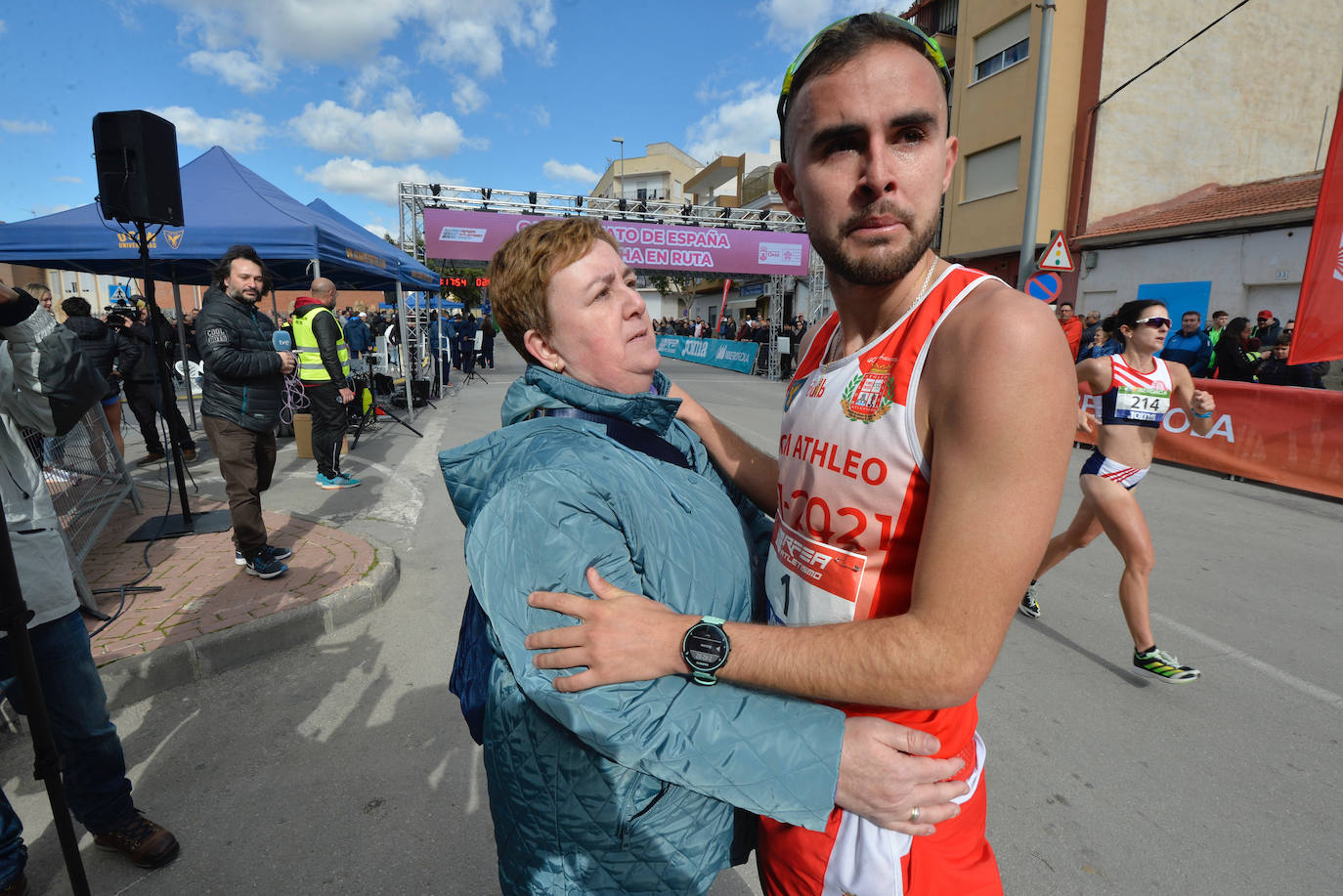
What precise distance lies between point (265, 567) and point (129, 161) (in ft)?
10.5

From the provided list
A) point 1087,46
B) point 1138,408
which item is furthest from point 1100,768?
point 1087,46

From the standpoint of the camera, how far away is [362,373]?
33.0ft

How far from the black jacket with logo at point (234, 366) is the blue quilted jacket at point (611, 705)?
400 centimetres

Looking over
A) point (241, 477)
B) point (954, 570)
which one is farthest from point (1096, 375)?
point (241, 477)

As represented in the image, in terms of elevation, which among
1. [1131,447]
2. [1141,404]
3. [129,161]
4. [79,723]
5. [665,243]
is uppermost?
[665,243]

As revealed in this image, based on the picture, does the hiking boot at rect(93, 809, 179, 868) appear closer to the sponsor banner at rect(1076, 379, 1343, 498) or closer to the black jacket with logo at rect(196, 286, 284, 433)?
the black jacket with logo at rect(196, 286, 284, 433)

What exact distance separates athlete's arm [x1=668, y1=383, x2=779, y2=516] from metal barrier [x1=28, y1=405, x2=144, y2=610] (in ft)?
11.9

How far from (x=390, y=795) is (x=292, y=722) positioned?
82 centimetres

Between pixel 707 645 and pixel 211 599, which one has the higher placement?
pixel 707 645

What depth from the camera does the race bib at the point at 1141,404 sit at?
3906 mm

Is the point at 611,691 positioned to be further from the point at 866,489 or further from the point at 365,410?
the point at 365,410

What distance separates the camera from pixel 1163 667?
3.33 metres

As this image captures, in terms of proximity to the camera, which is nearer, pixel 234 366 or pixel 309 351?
pixel 234 366

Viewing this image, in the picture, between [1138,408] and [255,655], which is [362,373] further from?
[1138,408]
